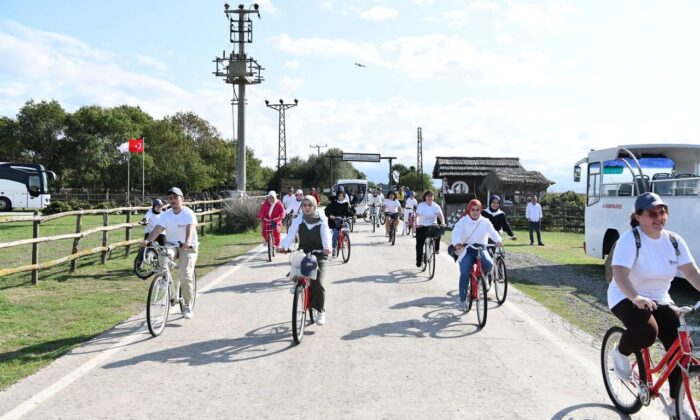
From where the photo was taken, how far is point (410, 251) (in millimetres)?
16922

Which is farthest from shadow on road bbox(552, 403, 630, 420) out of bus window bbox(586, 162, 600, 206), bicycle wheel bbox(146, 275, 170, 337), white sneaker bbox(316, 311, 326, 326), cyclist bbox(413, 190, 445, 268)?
bus window bbox(586, 162, 600, 206)

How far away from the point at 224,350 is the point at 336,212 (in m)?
8.46

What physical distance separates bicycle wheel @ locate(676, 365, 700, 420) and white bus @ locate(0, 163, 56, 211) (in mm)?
41068

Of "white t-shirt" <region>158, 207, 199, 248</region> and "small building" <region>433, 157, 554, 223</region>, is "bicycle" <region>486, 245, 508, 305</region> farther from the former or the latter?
"small building" <region>433, 157, 554, 223</region>

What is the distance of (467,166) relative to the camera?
46.4 metres

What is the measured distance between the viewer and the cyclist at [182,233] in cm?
768

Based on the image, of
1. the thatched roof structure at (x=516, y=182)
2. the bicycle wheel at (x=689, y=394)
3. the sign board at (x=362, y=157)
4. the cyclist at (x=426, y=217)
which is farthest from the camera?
the sign board at (x=362, y=157)

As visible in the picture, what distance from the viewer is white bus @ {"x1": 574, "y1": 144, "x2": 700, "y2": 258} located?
426 inches

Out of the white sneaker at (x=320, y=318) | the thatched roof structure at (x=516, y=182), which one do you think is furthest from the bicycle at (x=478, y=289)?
the thatched roof structure at (x=516, y=182)

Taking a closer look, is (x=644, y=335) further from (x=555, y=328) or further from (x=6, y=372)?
(x=6, y=372)

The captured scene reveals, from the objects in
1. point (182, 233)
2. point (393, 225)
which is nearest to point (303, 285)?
point (182, 233)

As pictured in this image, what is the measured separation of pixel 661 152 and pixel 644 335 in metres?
10.5

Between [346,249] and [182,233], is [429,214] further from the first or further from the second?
[182,233]

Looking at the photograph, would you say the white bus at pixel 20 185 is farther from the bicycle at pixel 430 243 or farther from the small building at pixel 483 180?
the bicycle at pixel 430 243
